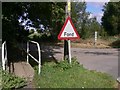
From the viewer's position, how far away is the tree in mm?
42781

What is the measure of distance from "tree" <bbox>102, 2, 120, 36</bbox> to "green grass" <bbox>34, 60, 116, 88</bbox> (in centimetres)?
3186

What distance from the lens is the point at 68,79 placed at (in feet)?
30.5

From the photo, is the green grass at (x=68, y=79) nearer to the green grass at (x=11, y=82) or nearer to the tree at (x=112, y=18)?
the green grass at (x=11, y=82)

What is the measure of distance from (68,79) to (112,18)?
35215 millimetres

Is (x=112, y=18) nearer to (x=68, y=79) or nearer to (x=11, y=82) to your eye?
(x=68, y=79)


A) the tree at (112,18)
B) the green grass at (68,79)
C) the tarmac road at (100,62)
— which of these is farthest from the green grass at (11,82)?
the tree at (112,18)

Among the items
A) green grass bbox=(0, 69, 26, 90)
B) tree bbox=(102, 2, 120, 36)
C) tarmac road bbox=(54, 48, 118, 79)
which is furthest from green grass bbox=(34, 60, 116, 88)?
tree bbox=(102, 2, 120, 36)

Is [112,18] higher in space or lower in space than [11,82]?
higher

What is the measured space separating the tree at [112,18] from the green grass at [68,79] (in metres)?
31.9

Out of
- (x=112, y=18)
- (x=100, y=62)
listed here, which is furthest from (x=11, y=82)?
(x=112, y=18)

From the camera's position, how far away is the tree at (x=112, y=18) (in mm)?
42781

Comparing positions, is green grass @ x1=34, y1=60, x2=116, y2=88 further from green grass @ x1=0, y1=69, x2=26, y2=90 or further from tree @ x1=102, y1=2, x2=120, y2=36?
tree @ x1=102, y1=2, x2=120, y2=36

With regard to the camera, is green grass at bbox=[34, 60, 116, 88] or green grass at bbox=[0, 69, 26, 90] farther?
green grass at bbox=[34, 60, 116, 88]

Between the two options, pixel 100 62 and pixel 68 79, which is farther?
pixel 100 62
